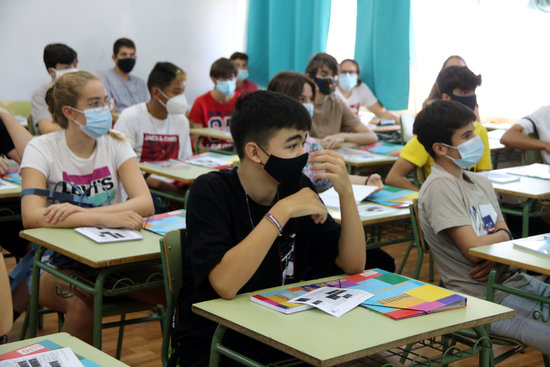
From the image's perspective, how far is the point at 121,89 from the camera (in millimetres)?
7145

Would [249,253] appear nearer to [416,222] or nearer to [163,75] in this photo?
[416,222]

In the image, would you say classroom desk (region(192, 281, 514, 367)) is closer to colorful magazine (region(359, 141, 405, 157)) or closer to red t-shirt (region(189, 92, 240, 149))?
colorful magazine (region(359, 141, 405, 157))

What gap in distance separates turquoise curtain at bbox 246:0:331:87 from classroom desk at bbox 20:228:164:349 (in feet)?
17.0

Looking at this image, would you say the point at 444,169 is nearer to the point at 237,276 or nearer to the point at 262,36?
the point at 237,276

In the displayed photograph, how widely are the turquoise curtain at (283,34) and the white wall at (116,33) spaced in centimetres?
38

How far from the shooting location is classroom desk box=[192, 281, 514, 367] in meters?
1.39

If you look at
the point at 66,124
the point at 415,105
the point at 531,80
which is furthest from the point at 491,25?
the point at 66,124

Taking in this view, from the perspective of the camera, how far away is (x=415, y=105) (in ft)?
21.9

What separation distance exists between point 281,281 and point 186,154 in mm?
2529

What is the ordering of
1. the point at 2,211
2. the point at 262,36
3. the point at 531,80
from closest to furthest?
the point at 2,211 → the point at 531,80 → the point at 262,36

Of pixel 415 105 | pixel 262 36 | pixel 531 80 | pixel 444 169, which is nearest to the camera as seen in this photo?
pixel 444 169

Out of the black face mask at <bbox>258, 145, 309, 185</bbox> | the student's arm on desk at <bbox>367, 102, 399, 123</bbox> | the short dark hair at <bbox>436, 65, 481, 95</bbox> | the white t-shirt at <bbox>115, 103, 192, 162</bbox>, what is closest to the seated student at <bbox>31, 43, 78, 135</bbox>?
the white t-shirt at <bbox>115, 103, 192, 162</bbox>

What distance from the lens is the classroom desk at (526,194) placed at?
336 centimetres

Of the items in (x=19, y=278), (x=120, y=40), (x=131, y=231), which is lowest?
(x=19, y=278)
